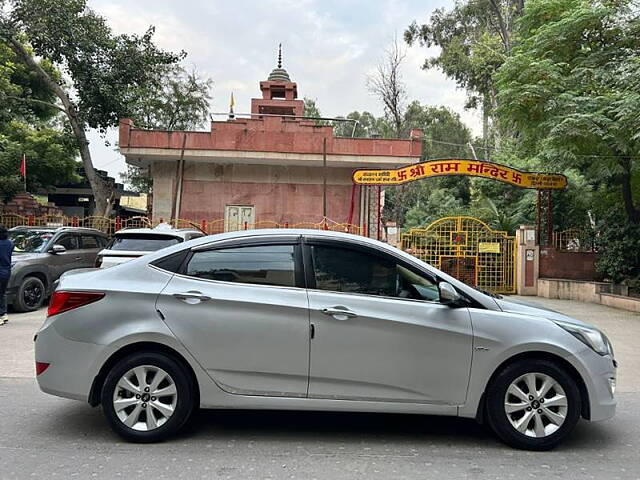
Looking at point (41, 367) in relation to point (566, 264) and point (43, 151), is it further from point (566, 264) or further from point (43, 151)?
point (43, 151)

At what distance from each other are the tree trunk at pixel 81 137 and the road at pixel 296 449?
53.5 feet

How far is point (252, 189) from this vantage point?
1877 centimetres

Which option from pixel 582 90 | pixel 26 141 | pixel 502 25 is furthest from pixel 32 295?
pixel 502 25

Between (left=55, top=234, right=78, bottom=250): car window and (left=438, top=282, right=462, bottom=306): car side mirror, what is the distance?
984 cm

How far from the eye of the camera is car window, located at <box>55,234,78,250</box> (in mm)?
11520

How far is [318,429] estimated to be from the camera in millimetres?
4426

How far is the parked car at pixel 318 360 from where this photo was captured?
4008 millimetres

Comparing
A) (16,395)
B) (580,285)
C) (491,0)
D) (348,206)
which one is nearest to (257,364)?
(16,395)

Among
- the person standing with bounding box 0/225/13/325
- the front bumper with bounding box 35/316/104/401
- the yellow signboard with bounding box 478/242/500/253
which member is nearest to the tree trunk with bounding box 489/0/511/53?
the yellow signboard with bounding box 478/242/500/253

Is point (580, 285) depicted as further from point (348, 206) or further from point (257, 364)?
point (257, 364)

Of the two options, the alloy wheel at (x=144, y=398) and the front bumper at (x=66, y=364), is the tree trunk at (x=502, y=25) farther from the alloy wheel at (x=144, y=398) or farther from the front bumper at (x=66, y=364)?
the front bumper at (x=66, y=364)

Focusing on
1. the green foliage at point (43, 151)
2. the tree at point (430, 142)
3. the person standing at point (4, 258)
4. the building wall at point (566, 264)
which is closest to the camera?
the person standing at point (4, 258)

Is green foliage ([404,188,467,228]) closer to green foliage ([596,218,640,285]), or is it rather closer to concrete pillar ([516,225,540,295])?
concrete pillar ([516,225,540,295])

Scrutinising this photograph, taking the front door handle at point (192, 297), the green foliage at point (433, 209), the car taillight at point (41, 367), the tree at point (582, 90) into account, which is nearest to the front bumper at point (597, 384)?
the front door handle at point (192, 297)
